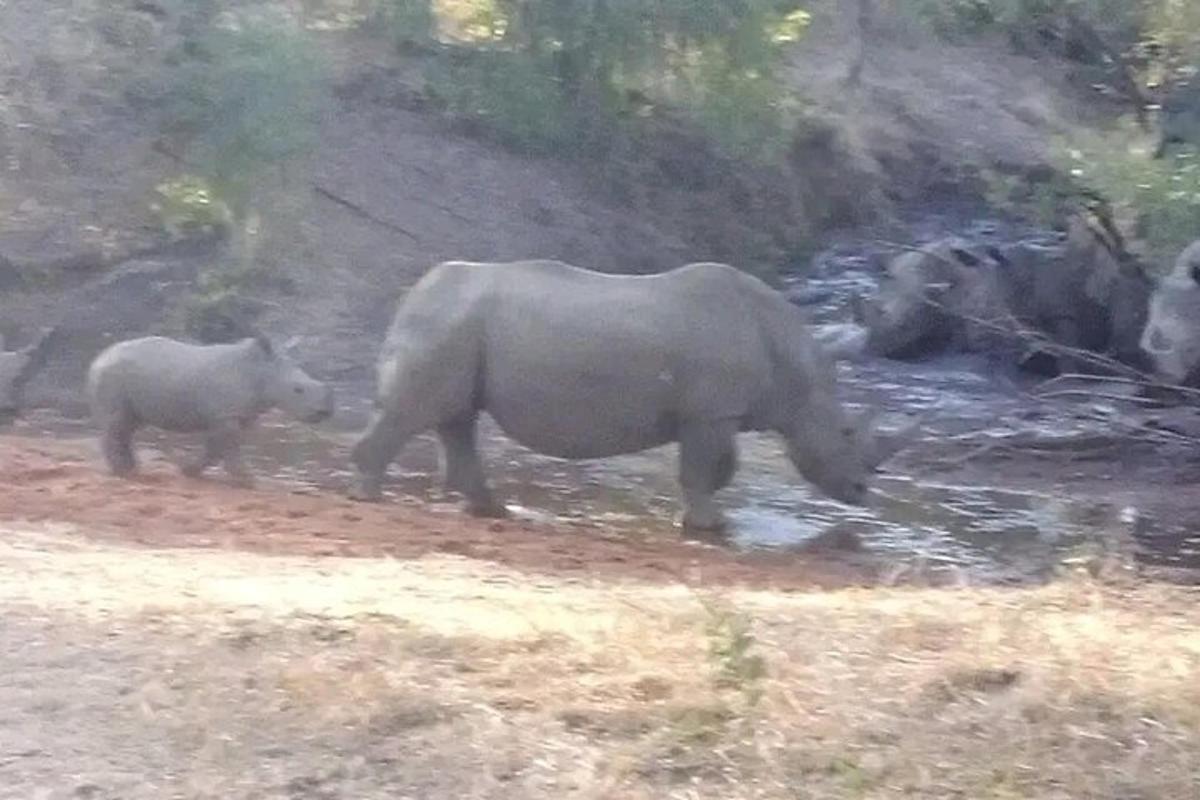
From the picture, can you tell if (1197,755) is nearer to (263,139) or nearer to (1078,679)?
(1078,679)

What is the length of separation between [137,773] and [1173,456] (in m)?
9.48

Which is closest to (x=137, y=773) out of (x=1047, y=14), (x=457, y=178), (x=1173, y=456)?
(x=1173, y=456)

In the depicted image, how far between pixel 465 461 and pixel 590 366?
0.97 metres

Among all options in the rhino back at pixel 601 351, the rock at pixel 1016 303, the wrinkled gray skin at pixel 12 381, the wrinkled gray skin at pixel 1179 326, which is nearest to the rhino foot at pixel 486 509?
the rhino back at pixel 601 351

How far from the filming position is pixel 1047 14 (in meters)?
14.3

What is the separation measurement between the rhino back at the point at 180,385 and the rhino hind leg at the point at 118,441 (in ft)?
0.22

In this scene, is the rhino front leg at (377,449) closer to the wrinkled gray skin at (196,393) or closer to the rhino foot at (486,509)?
the rhino foot at (486,509)

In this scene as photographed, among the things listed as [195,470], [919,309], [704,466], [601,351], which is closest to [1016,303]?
[919,309]

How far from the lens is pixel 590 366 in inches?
403

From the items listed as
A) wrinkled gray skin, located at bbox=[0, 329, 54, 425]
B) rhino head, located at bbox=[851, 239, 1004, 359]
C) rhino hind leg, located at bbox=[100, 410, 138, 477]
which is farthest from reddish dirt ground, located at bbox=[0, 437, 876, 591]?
rhino head, located at bbox=[851, 239, 1004, 359]

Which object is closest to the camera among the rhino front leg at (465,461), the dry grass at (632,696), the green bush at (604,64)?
the dry grass at (632,696)

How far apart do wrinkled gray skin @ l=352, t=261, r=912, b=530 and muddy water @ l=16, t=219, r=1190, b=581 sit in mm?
438

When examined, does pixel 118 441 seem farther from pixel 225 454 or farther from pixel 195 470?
pixel 225 454

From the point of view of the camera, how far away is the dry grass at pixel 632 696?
5.14m
